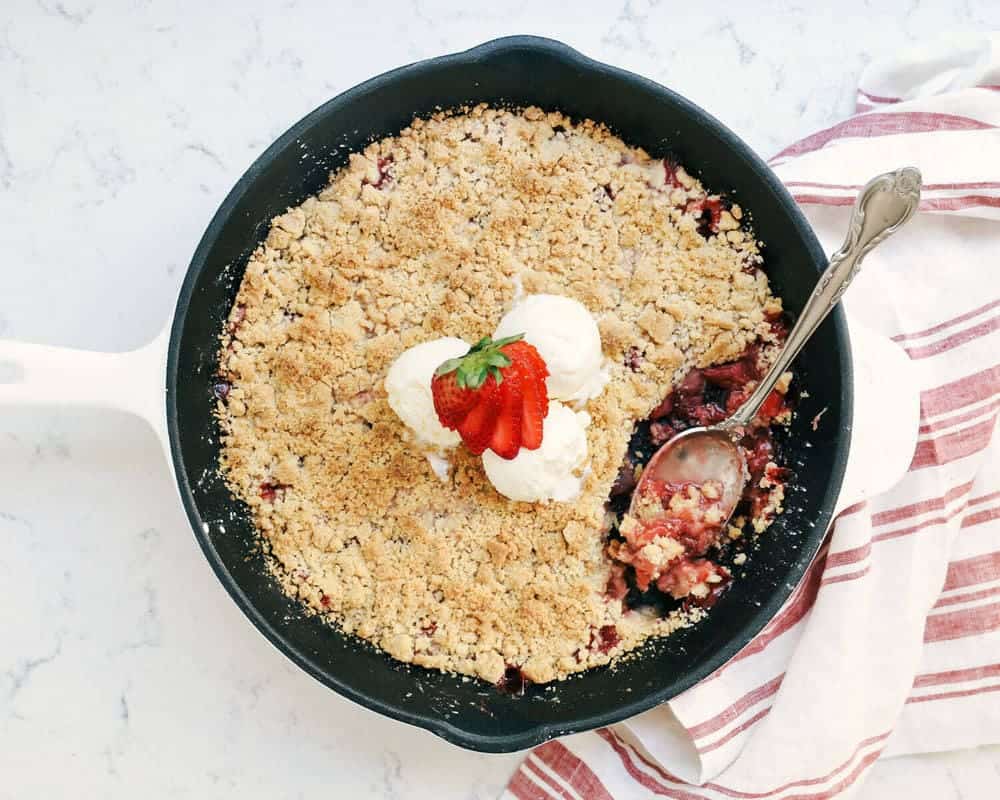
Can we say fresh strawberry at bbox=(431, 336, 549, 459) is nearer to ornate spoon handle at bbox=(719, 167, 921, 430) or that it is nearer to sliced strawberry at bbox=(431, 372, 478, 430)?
sliced strawberry at bbox=(431, 372, 478, 430)

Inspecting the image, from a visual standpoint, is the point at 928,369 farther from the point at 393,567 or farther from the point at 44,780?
the point at 44,780

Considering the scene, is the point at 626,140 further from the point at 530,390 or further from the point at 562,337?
the point at 530,390

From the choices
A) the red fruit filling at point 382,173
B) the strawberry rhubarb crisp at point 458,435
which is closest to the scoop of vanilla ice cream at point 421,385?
the strawberry rhubarb crisp at point 458,435

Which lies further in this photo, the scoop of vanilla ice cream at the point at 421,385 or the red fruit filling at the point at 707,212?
the red fruit filling at the point at 707,212

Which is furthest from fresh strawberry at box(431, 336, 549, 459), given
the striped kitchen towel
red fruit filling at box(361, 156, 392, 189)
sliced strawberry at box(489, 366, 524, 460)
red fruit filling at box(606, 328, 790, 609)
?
the striped kitchen towel

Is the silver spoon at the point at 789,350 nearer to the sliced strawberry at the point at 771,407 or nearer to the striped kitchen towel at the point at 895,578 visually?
the sliced strawberry at the point at 771,407

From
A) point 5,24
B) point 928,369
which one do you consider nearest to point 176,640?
point 5,24
